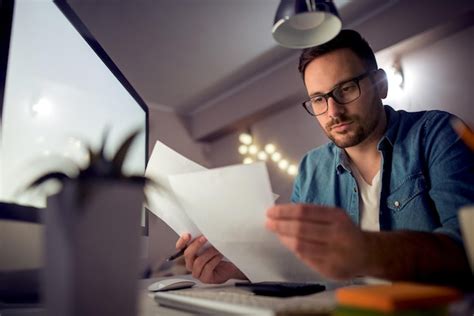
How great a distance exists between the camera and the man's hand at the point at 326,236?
0.39 metres

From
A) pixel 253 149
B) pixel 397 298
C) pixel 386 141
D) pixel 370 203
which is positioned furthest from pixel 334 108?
pixel 253 149

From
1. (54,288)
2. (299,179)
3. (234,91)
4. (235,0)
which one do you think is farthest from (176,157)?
(234,91)

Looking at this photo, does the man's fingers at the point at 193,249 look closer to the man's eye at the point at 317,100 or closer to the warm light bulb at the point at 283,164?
the man's eye at the point at 317,100

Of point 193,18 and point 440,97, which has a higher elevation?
point 193,18

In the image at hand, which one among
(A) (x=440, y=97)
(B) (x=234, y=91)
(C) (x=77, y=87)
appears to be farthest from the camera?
(B) (x=234, y=91)

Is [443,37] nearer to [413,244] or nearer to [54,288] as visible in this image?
[413,244]

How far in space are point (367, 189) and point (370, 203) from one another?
43 mm

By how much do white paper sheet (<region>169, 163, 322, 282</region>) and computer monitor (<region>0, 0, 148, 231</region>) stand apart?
0.31 ft

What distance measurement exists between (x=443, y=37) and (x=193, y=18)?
4.26 ft

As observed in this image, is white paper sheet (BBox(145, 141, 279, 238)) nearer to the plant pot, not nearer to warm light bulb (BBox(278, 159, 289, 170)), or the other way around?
the plant pot

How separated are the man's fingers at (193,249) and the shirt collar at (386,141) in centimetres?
50

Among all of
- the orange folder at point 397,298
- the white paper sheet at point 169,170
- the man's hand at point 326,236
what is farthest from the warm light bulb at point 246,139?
the orange folder at point 397,298

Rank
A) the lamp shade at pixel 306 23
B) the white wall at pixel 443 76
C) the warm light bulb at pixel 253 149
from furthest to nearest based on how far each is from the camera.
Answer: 1. the warm light bulb at pixel 253 149
2. the white wall at pixel 443 76
3. the lamp shade at pixel 306 23

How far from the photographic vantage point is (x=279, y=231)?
0.41 meters
